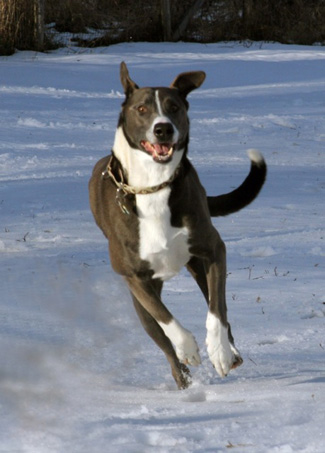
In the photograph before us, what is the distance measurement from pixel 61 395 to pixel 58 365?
24.4 inches

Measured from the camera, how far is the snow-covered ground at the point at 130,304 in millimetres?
3902

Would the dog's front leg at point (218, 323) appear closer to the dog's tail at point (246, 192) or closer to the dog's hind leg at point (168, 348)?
the dog's hind leg at point (168, 348)

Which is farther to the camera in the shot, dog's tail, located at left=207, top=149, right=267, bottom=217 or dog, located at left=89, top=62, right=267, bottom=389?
dog's tail, located at left=207, top=149, right=267, bottom=217

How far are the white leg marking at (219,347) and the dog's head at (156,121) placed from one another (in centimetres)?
78

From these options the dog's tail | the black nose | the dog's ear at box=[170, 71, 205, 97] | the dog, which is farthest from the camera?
the dog's tail

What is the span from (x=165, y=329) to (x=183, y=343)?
127 mm

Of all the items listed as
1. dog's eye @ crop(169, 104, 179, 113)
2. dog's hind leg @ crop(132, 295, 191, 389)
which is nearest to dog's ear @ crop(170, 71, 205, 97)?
dog's eye @ crop(169, 104, 179, 113)

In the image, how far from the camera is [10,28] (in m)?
17.4

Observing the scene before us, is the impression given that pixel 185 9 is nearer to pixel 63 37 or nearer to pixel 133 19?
pixel 133 19

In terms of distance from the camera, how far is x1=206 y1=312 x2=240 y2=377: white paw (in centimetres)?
460

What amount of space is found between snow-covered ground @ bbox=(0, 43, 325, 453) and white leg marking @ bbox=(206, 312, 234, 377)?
0.12 metres

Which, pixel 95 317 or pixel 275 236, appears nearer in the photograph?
pixel 95 317

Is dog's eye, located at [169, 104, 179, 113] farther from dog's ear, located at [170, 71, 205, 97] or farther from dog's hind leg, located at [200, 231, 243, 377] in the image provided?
dog's hind leg, located at [200, 231, 243, 377]

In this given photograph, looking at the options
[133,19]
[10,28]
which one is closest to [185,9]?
[133,19]
